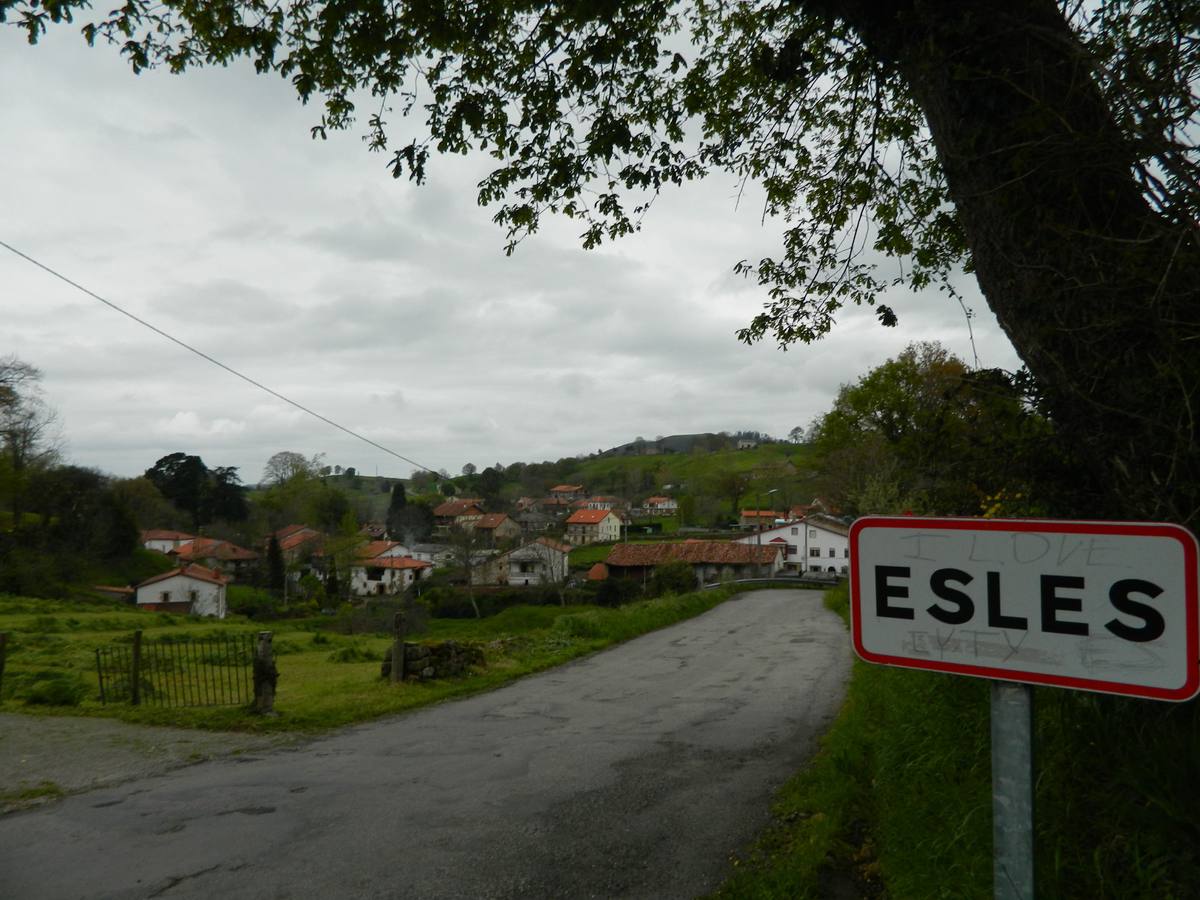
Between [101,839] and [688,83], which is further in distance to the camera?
[688,83]

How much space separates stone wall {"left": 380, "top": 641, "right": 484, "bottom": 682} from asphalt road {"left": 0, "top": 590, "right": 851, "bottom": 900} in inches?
98.9

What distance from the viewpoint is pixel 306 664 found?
2170cm

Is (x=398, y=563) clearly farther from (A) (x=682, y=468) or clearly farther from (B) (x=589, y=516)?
(A) (x=682, y=468)

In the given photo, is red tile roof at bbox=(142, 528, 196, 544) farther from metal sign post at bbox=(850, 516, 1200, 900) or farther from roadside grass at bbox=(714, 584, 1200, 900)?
metal sign post at bbox=(850, 516, 1200, 900)

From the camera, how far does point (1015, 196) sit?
404 centimetres

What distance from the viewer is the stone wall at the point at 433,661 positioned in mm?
14562

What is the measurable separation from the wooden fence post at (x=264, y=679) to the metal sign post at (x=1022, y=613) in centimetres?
1098

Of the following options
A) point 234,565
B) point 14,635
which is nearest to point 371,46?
point 14,635

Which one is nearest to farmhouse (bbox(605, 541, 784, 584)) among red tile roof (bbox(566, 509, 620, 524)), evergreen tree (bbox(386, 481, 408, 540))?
red tile roof (bbox(566, 509, 620, 524))

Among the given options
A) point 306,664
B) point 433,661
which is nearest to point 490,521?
point 306,664

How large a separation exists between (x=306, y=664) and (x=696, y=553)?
1529 inches

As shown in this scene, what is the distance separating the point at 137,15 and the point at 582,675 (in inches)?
473

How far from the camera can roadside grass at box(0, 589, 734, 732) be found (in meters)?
11.9

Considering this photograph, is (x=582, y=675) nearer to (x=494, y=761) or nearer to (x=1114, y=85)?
(x=494, y=761)
